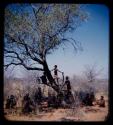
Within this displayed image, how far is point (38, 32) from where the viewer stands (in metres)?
1.40

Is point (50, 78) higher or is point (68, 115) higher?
point (50, 78)

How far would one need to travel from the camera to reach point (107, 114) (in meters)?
1.37

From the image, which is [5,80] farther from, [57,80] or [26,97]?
[57,80]

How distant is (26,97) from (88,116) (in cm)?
48

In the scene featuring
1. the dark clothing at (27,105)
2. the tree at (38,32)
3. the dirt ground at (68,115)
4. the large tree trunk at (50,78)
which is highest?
the tree at (38,32)

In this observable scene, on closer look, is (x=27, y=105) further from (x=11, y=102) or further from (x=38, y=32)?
(x=38, y=32)

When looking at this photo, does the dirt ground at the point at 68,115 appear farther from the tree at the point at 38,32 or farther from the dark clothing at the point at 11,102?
the tree at the point at 38,32

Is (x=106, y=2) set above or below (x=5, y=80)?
above

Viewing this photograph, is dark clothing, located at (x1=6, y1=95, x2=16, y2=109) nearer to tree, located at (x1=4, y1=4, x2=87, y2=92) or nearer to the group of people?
the group of people

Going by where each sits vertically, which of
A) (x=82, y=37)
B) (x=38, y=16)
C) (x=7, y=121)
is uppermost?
(x=38, y=16)

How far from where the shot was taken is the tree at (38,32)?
1.38 metres

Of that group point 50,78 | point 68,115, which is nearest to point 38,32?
point 50,78

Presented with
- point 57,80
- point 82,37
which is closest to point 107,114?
point 57,80

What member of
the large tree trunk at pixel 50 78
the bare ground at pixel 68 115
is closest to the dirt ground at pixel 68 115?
the bare ground at pixel 68 115
